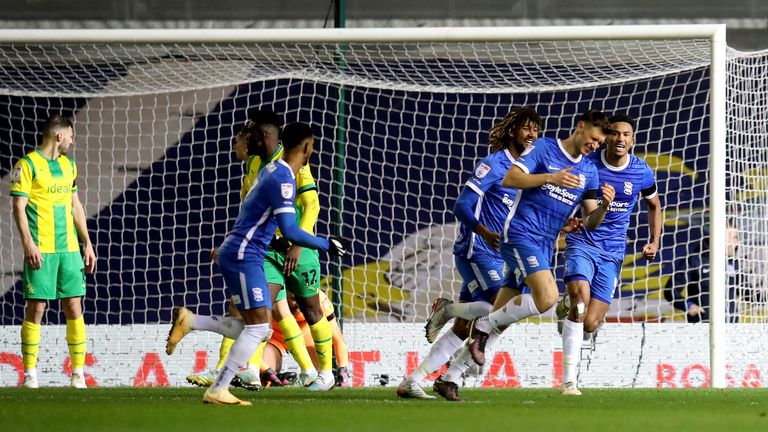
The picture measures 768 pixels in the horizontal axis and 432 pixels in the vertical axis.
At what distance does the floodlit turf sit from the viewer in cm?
562

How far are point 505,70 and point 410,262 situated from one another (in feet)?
7.93

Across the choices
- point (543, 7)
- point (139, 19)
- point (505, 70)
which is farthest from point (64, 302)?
point (543, 7)

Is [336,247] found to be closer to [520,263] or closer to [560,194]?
[520,263]

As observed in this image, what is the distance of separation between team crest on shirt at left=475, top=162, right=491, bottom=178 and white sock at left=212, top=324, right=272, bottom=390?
2067mm

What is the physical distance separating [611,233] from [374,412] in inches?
139

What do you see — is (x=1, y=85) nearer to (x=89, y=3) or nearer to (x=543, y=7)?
(x=89, y=3)

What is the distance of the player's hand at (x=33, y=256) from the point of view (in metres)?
9.21

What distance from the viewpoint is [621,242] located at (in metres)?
9.56

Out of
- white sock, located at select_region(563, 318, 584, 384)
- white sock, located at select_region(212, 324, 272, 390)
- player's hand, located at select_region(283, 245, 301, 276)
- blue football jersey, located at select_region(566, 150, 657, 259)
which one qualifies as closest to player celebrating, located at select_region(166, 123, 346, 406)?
white sock, located at select_region(212, 324, 272, 390)

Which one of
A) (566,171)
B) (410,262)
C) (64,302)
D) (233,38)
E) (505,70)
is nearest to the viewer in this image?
(566,171)

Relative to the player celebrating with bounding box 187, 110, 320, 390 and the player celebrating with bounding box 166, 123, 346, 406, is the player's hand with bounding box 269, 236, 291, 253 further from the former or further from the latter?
the player celebrating with bounding box 166, 123, 346, 406

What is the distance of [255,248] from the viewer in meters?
6.94

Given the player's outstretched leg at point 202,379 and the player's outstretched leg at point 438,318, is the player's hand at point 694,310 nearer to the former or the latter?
the player's outstretched leg at point 438,318

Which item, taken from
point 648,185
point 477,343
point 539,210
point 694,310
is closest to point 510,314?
point 477,343
